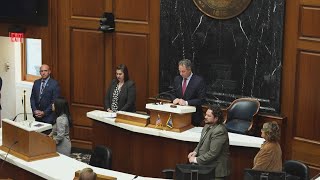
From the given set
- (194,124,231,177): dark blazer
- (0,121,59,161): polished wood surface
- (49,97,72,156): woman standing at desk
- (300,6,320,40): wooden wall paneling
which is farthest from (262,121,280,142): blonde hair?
(49,97,72,156): woman standing at desk

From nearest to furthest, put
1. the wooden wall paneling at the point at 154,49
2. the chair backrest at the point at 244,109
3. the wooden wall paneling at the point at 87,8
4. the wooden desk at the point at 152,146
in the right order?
the wooden desk at the point at 152,146 → the chair backrest at the point at 244,109 → the wooden wall paneling at the point at 154,49 → the wooden wall paneling at the point at 87,8

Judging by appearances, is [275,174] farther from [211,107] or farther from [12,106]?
[12,106]

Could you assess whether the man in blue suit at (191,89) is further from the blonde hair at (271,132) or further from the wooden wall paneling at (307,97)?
the blonde hair at (271,132)

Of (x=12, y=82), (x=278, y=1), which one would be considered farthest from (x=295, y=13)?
(x=12, y=82)

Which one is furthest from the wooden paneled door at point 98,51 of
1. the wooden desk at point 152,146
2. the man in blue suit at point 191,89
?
the wooden desk at point 152,146

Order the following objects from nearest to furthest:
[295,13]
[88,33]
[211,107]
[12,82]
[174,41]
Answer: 1. [211,107]
2. [295,13]
3. [174,41]
4. [88,33]
5. [12,82]

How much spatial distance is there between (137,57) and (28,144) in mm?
3339

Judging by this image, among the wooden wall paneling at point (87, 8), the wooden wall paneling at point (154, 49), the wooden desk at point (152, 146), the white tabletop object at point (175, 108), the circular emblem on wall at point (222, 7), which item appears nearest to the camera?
the wooden desk at point (152, 146)

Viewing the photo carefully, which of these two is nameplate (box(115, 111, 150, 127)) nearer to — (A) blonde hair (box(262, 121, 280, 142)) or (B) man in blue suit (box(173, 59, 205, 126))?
(B) man in blue suit (box(173, 59, 205, 126))

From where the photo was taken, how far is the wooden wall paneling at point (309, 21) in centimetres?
802

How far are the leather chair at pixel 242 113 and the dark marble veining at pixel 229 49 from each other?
0.20 m

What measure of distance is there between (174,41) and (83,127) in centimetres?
227

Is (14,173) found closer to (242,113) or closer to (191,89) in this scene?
(191,89)

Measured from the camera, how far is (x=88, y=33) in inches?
397
